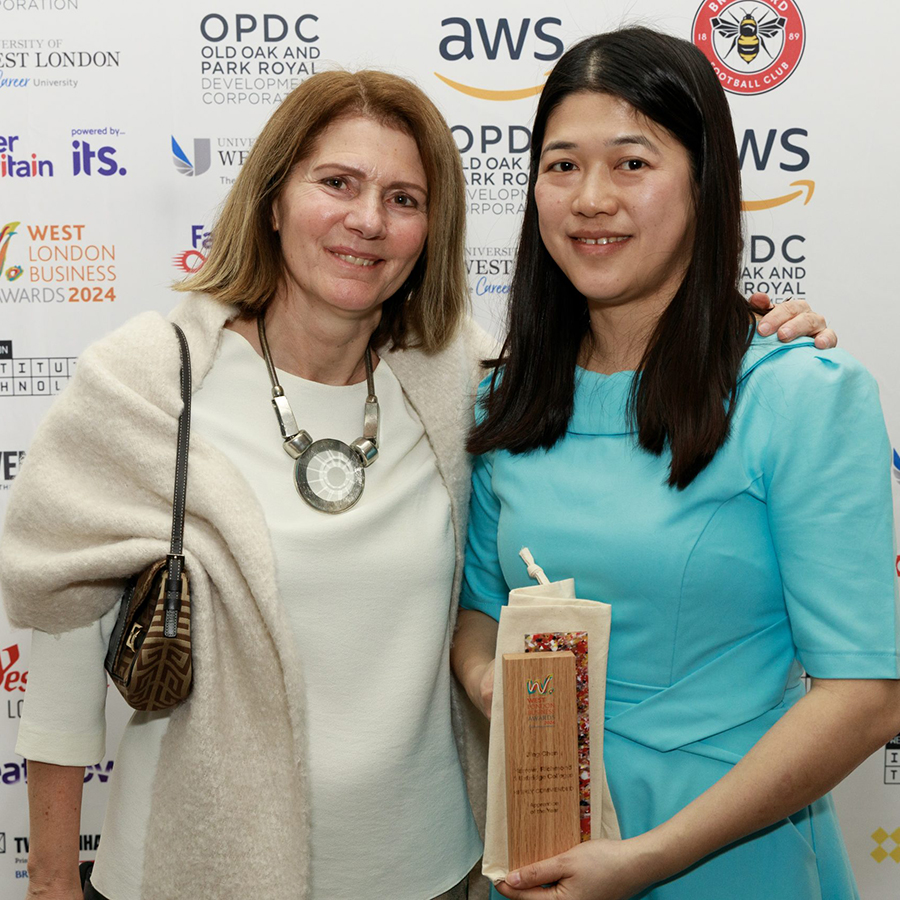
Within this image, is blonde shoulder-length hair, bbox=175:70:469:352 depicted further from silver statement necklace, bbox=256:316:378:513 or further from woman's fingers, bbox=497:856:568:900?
woman's fingers, bbox=497:856:568:900

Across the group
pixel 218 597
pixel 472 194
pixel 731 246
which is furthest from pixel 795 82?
pixel 218 597

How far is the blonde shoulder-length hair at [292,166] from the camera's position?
1.42m

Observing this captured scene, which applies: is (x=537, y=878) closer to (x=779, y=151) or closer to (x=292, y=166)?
(x=292, y=166)

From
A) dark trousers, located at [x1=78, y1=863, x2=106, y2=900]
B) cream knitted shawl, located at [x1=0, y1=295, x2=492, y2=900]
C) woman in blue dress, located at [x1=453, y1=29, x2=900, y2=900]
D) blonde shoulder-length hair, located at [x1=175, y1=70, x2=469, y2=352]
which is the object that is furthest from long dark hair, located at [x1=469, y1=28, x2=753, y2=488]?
dark trousers, located at [x1=78, y1=863, x2=106, y2=900]

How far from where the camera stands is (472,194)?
2.34 metres

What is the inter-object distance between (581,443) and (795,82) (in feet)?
4.87

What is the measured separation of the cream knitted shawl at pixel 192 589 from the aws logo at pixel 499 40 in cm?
133

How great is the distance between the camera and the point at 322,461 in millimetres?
1383

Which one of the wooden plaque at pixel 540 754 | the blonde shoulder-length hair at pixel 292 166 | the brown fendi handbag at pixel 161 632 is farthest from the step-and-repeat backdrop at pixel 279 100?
the wooden plaque at pixel 540 754

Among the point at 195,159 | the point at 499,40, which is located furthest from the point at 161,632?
the point at 499,40

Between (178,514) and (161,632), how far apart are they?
0.52 feet

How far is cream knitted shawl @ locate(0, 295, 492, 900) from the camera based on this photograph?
1.28m

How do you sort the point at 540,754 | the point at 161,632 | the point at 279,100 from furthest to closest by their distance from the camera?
the point at 279,100
the point at 161,632
the point at 540,754

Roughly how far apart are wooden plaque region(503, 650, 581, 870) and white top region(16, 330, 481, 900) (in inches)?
10.1
